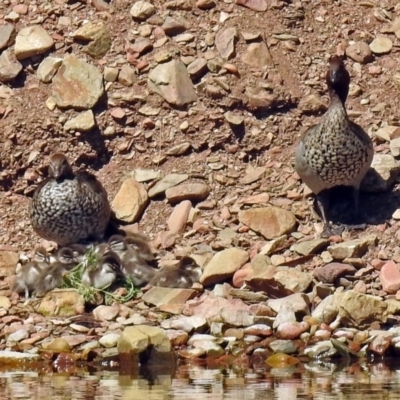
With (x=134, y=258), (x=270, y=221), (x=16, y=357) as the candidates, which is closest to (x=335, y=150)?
(x=270, y=221)

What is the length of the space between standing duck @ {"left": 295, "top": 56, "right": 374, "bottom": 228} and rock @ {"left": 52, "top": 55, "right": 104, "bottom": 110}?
2.40 meters

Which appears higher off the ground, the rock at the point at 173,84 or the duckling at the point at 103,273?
the rock at the point at 173,84

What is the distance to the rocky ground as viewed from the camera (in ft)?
42.1

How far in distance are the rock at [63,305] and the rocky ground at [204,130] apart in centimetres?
1

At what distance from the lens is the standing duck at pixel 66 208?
556 inches

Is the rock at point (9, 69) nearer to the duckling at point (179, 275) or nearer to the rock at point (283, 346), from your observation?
the duckling at point (179, 275)

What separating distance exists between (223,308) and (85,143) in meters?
3.62

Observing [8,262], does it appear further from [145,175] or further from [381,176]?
[381,176]

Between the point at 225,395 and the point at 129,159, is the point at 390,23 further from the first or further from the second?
the point at 225,395

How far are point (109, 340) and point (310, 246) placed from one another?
2.32 meters

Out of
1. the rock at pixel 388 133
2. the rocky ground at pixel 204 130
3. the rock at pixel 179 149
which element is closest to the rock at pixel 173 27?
the rocky ground at pixel 204 130

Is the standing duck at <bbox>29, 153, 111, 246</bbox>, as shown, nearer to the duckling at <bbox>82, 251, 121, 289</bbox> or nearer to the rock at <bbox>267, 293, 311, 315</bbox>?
the duckling at <bbox>82, 251, 121, 289</bbox>

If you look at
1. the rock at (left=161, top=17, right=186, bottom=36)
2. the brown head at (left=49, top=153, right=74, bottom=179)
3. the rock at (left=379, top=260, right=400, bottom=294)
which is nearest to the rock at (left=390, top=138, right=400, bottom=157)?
the rock at (left=379, top=260, right=400, bottom=294)

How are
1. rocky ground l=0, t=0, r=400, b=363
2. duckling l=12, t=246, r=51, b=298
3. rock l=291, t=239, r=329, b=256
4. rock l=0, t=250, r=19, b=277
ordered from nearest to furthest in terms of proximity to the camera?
rocky ground l=0, t=0, r=400, b=363
rock l=291, t=239, r=329, b=256
duckling l=12, t=246, r=51, b=298
rock l=0, t=250, r=19, b=277
